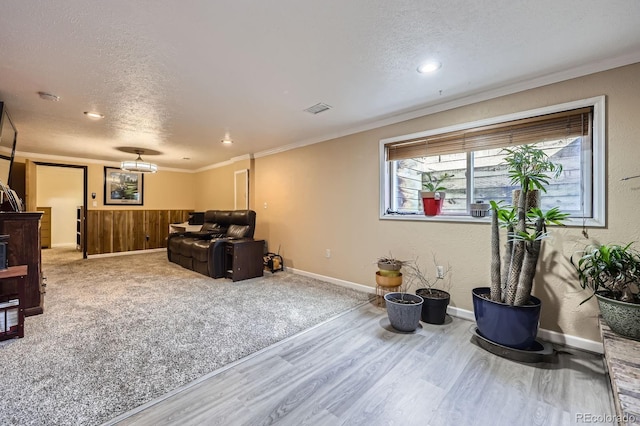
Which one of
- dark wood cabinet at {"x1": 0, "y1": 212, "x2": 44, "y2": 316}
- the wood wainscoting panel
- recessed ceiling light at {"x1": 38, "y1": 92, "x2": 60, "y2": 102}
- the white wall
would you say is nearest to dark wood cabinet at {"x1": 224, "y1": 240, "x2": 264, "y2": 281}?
dark wood cabinet at {"x1": 0, "y1": 212, "x2": 44, "y2": 316}

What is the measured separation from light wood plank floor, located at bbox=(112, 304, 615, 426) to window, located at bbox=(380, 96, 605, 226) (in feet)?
4.19

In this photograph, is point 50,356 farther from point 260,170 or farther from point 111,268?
point 260,170

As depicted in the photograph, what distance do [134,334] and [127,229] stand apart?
5361 millimetres

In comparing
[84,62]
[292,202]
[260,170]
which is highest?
[84,62]

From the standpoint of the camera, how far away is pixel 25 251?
2930mm

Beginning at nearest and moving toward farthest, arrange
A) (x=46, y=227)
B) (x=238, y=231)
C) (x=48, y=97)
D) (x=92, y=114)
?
(x=48, y=97), (x=92, y=114), (x=238, y=231), (x=46, y=227)

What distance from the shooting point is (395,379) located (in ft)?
6.08

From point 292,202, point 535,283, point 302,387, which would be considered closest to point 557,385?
point 535,283

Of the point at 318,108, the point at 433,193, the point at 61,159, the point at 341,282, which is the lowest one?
the point at 341,282

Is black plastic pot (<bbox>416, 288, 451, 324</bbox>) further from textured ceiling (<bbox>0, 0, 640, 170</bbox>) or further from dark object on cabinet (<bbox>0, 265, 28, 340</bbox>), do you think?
dark object on cabinet (<bbox>0, 265, 28, 340</bbox>)

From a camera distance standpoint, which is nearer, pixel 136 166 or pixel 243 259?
pixel 243 259

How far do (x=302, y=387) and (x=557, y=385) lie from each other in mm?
1680

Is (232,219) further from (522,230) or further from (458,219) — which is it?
(522,230)

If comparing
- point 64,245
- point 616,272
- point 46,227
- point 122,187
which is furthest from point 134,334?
point 64,245
